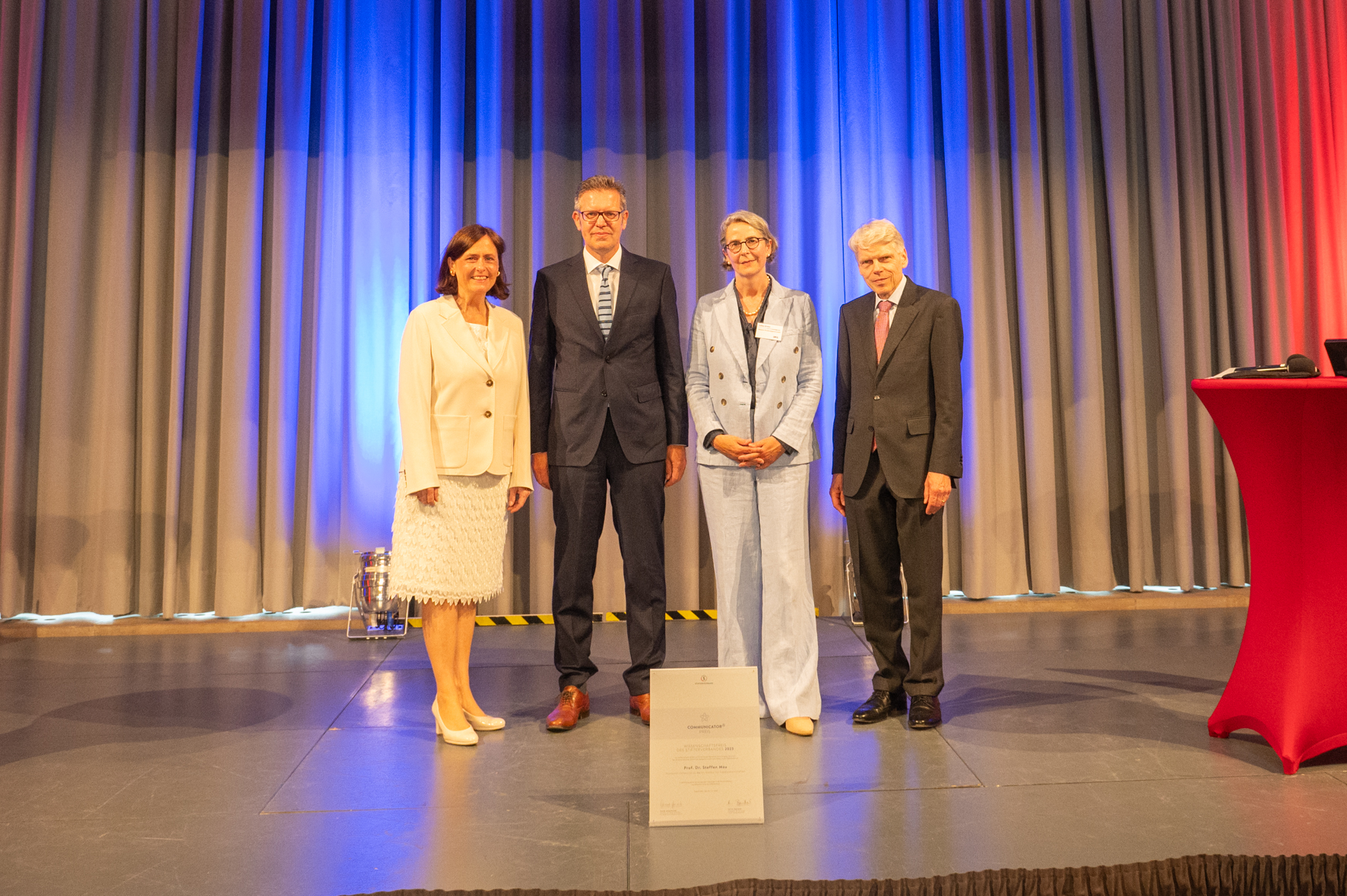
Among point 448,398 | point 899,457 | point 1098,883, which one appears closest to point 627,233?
point 448,398

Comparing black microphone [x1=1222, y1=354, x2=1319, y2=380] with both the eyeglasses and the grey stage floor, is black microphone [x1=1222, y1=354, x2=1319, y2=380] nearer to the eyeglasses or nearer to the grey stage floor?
the grey stage floor

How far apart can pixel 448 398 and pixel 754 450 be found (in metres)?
0.92

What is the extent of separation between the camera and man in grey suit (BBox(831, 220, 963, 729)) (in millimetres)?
2814

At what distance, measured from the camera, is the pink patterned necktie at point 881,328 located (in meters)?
2.91


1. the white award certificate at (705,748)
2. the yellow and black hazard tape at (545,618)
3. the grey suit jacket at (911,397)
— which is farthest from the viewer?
the yellow and black hazard tape at (545,618)

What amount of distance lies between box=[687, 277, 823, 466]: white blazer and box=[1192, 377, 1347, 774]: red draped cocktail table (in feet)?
3.49

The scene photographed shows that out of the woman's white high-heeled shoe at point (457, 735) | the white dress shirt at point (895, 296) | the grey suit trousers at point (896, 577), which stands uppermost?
the white dress shirt at point (895, 296)

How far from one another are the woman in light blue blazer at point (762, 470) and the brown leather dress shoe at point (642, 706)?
27 centimetres

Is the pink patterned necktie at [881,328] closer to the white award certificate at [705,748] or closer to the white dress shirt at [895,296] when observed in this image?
the white dress shirt at [895,296]

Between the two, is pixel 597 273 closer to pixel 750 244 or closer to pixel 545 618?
pixel 750 244

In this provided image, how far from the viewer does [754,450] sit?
279cm

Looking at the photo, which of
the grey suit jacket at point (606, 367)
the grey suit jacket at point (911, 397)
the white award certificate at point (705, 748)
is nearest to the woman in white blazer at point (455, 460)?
the grey suit jacket at point (606, 367)

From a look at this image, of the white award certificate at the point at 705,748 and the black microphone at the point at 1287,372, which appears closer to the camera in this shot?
the white award certificate at the point at 705,748

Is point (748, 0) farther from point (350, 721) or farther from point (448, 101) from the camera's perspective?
point (350, 721)
